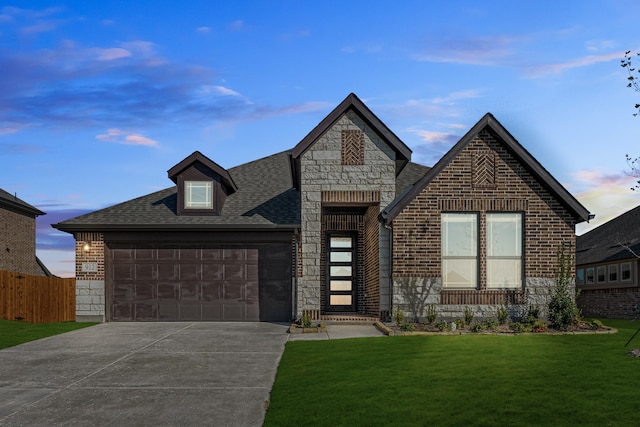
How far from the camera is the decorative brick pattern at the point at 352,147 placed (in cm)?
2183

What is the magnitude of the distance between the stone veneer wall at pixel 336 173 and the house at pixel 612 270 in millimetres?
12908

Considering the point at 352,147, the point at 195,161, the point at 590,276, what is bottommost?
the point at 590,276

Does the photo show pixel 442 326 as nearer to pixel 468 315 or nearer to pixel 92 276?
pixel 468 315

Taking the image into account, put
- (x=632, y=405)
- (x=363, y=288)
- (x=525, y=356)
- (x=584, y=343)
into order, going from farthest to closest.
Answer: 1. (x=363, y=288)
2. (x=584, y=343)
3. (x=525, y=356)
4. (x=632, y=405)

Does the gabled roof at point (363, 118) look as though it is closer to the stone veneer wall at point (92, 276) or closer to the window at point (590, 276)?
the stone veneer wall at point (92, 276)

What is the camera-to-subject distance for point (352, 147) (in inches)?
861

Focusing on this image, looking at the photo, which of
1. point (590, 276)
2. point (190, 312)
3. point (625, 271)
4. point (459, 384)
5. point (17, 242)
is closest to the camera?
point (459, 384)

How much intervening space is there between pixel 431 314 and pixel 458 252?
220 centimetres

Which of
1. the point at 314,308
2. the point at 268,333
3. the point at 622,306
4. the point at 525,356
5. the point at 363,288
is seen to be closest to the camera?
the point at 525,356

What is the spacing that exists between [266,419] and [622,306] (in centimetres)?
2649

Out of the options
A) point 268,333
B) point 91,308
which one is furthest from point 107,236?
point 268,333

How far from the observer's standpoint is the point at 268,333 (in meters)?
19.3

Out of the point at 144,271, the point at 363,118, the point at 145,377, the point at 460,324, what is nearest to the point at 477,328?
the point at 460,324

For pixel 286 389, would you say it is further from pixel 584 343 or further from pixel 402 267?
pixel 402 267
